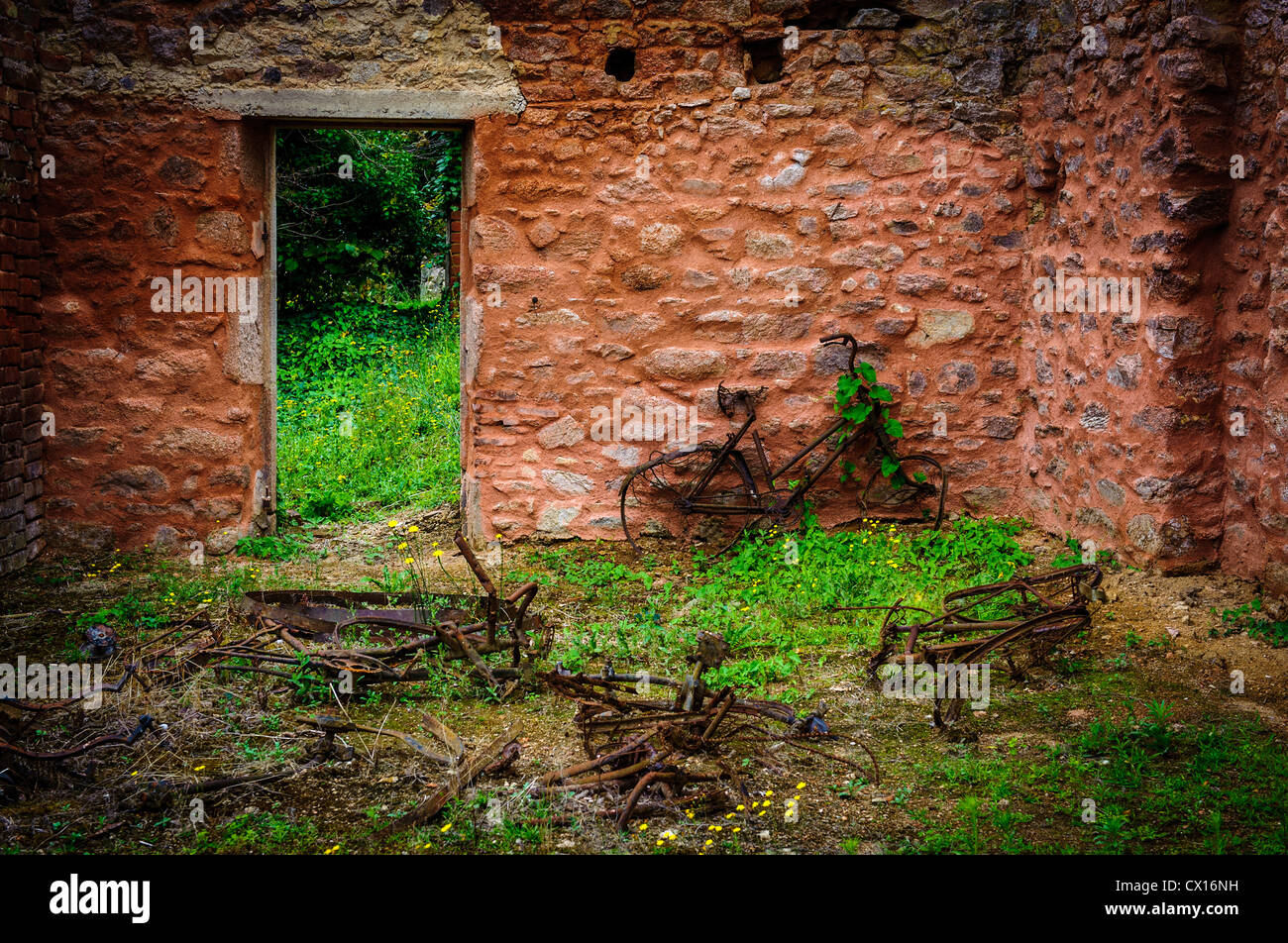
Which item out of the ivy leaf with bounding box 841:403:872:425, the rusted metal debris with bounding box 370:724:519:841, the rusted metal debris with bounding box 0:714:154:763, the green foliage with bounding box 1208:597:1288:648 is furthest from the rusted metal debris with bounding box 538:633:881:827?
the ivy leaf with bounding box 841:403:872:425

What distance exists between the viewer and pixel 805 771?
11.8 feet

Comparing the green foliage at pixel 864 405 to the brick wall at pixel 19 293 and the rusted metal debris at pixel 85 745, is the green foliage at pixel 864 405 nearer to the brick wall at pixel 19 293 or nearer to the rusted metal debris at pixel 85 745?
the rusted metal debris at pixel 85 745

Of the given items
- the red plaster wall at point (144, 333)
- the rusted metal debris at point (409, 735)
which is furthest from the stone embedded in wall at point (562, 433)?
the rusted metal debris at point (409, 735)

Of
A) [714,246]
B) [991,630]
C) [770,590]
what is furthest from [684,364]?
[991,630]

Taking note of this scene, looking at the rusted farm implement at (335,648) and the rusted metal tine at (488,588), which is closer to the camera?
the rusted farm implement at (335,648)

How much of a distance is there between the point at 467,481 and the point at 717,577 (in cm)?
166

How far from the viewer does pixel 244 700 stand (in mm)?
4137

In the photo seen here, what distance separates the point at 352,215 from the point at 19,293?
6445 mm

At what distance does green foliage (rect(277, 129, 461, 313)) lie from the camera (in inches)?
→ 453

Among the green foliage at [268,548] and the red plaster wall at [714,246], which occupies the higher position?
the red plaster wall at [714,246]

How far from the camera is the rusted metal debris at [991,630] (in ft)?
13.4

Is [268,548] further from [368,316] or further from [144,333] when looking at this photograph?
[368,316]

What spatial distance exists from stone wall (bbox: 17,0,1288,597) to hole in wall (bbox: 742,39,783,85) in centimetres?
4

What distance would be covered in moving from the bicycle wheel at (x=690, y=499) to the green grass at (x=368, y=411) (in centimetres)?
169
